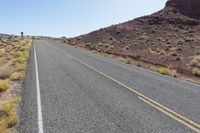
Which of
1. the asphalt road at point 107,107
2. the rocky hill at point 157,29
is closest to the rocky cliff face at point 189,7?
the rocky hill at point 157,29

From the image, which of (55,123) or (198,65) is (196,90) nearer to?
(55,123)

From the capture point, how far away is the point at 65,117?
341 inches

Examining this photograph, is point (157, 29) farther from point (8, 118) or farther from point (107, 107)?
point (8, 118)

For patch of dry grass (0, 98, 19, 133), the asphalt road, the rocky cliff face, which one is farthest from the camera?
the rocky cliff face

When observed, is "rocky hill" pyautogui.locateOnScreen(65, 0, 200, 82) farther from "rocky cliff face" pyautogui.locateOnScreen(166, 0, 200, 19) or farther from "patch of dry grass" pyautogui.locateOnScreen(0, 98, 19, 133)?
"patch of dry grass" pyautogui.locateOnScreen(0, 98, 19, 133)

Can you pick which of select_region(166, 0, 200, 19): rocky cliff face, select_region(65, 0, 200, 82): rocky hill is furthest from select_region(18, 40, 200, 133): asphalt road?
select_region(166, 0, 200, 19): rocky cliff face

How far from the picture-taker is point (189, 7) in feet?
270

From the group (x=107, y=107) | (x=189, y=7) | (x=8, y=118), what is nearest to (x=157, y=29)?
(x=189, y=7)

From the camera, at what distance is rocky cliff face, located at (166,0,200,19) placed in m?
79.2

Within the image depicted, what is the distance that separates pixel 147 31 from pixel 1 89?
60410mm

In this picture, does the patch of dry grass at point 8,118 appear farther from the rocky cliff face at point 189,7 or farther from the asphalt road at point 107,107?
the rocky cliff face at point 189,7

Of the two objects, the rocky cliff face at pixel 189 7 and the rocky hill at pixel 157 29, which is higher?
the rocky cliff face at pixel 189 7

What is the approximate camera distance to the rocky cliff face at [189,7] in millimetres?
79175

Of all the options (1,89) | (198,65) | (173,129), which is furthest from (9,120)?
(198,65)
